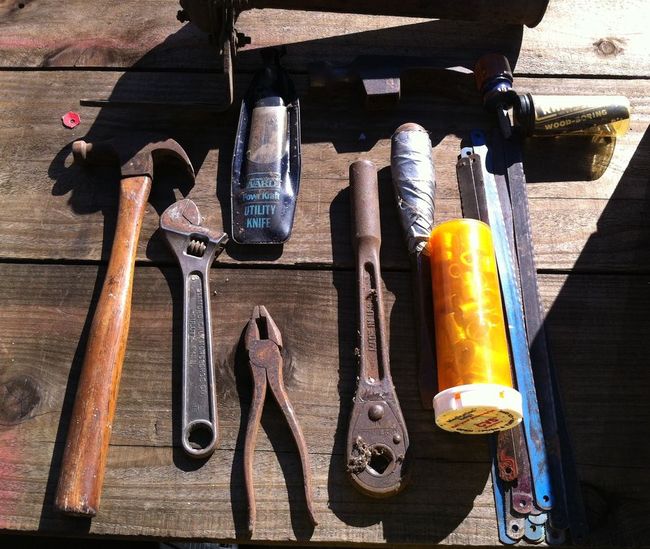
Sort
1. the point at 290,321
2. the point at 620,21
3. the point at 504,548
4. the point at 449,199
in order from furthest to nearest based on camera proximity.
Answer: the point at 620,21
the point at 449,199
the point at 290,321
the point at 504,548

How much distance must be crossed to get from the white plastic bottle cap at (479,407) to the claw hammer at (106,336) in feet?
1.61

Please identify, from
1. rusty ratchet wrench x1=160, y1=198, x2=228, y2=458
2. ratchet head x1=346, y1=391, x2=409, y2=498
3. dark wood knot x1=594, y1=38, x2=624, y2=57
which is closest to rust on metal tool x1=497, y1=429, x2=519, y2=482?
ratchet head x1=346, y1=391, x2=409, y2=498

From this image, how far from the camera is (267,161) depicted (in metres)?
1.23

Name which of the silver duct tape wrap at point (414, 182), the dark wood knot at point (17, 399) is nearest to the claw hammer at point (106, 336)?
the dark wood knot at point (17, 399)

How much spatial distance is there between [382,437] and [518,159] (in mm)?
589

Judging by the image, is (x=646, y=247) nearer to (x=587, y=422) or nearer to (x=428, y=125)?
(x=587, y=422)

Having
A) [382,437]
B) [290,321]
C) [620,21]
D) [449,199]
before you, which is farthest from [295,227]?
[620,21]

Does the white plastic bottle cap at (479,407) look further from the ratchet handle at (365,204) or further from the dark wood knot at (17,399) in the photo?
the dark wood knot at (17,399)

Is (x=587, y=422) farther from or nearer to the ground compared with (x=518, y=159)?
nearer to the ground

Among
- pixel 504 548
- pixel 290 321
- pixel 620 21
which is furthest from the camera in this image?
pixel 620 21

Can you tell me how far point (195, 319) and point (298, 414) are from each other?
231 millimetres

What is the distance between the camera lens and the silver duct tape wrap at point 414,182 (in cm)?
116

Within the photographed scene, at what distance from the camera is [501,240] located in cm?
116

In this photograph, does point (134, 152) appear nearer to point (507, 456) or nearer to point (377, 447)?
A: point (377, 447)
